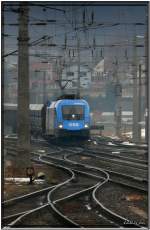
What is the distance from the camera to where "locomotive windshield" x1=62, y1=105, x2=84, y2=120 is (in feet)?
86.0

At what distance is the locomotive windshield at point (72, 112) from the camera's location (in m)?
26.2

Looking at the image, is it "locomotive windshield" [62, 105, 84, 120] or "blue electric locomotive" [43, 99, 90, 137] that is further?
"locomotive windshield" [62, 105, 84, 120]

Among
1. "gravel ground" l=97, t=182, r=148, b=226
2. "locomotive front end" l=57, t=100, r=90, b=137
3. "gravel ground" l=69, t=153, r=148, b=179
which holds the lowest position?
"gravel ground" l=69, t=153, r=148, b=179

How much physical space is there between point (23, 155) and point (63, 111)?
36.6ft

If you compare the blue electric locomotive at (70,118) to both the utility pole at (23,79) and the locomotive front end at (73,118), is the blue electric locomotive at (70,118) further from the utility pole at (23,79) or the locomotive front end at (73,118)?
the utility pole at (23,79)

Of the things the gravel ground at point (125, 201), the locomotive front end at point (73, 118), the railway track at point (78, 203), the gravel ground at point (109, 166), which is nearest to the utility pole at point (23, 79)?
the railway track at point (78, 203)

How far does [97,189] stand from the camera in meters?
12.5

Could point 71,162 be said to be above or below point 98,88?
below

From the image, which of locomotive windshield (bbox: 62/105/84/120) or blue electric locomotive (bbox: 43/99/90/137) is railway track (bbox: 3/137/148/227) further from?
locomotive windshield (bbox: 62/105/84/120)

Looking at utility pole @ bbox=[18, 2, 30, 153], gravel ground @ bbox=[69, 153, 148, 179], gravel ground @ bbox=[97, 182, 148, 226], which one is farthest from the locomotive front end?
gravel ground @ bbox=[97, 182, 148, 226]

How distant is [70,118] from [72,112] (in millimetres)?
373

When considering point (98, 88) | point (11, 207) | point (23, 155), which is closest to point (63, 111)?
point (23, 155)

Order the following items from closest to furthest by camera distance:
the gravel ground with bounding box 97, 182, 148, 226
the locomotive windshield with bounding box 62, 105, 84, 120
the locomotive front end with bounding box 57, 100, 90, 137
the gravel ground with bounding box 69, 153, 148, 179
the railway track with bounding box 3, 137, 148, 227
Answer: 1. the railway track with bounding box 3, 137, 148, 227
2. the gravel ground with bounding box 97, 182, 148, 226
3. the gravel ground with bounding box 69, 153, 148, 179
4. the locomotive front end with bounding box 57, 100, 90, 137
5. the locomotive windshield with bounding box 62, 105, 84, 120

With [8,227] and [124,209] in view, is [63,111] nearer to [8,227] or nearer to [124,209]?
[124,209]
